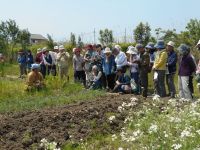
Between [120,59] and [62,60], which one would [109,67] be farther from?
[62,60]

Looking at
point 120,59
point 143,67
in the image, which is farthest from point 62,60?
point 143,67

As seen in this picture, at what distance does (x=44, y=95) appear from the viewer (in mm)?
14719

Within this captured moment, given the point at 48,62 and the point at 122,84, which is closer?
the point at 122,84

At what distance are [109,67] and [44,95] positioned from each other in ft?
7.47

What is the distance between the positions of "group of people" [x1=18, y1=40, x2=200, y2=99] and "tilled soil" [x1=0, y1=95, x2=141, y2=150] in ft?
9.26

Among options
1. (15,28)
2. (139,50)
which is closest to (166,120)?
(139,50)

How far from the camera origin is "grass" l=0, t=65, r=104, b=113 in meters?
12.2

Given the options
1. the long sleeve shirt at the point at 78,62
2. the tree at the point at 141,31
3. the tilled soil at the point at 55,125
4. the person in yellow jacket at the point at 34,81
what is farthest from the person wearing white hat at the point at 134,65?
the tree at the point at 141,31

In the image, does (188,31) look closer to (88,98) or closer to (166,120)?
(88,98)

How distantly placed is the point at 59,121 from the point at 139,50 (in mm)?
5629

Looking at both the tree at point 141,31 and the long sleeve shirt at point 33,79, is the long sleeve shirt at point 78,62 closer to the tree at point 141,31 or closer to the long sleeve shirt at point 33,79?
the long sleeve shirt at point 33,79

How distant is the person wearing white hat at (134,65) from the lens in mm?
Result: 14508

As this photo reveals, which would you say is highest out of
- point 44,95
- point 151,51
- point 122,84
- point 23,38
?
point 23,38

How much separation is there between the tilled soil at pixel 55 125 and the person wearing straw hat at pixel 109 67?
4647mm
